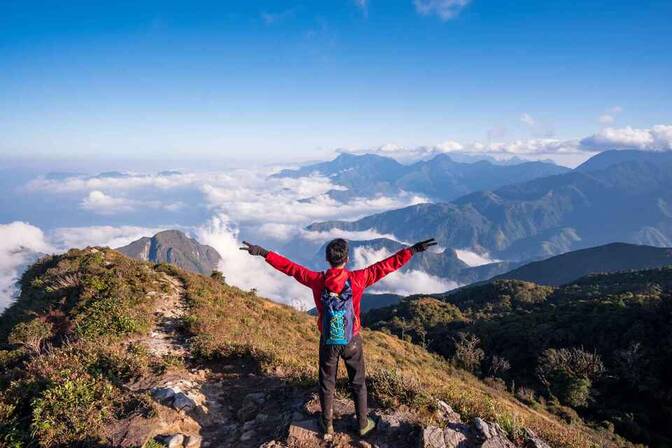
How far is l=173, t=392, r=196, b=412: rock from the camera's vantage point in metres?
6.74

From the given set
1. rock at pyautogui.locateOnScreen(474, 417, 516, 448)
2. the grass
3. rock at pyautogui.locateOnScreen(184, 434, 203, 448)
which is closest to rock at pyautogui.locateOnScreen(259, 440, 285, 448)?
rock at pyautogui.locateOnScreen(184, 434, 203, 448)

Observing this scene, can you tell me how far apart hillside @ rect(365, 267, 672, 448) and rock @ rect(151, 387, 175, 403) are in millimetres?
23318

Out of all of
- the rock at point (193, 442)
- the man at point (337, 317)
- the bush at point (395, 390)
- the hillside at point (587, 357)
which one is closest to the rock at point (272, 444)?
the man at point (337, 317)

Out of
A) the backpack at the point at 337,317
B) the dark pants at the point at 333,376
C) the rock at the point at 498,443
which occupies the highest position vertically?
the backpack at the point at 337,317

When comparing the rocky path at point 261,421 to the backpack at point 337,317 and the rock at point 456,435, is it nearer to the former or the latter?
the rock at point 456,435

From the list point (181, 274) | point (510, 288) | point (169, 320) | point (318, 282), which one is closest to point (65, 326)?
point (169, 320)

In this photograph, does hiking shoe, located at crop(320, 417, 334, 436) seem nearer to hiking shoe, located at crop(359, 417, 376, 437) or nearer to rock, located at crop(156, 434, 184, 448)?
hiking shoe, located at crop(359, 417, 376, 437)

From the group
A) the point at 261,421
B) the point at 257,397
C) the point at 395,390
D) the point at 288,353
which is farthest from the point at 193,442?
the point at 288,353

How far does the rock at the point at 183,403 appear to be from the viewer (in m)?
6.74

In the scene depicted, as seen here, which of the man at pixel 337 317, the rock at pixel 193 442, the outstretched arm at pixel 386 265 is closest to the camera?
the man at pixel 337 317

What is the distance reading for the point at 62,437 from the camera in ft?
19.5

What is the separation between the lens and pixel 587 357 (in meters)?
31.9

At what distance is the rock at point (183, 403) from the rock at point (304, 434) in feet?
7.02

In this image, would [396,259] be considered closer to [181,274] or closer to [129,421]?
[129,421]
